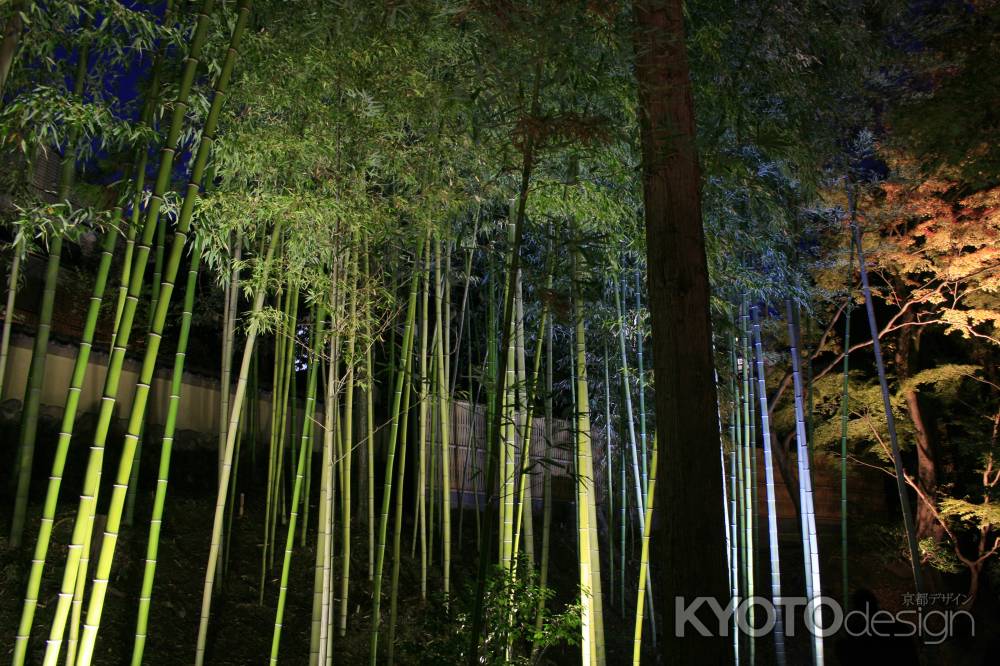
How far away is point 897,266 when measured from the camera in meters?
9.83

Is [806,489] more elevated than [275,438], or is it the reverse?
[275,438]

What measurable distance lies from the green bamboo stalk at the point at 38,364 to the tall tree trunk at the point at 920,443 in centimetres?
1012

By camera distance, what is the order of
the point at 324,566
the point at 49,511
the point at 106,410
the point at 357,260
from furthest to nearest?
1. the point at 357,260
2. the point at 324,566
3. the point at 49,511
4. the point at 106,410

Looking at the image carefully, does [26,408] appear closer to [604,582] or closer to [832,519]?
[604,582]

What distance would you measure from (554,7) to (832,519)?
12832 millimetres

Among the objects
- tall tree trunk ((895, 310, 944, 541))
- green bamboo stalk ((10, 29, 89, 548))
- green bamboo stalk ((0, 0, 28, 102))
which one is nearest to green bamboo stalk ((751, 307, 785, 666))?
green bamboo stalk ((10, 29, 89, 548))

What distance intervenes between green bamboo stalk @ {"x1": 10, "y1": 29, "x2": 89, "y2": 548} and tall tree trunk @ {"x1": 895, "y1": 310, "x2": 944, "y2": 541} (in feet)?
33.2

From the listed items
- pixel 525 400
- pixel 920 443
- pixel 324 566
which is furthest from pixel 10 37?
pixel 920 443

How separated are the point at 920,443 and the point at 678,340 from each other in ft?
30.7

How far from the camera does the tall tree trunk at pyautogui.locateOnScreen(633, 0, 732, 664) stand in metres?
2.83

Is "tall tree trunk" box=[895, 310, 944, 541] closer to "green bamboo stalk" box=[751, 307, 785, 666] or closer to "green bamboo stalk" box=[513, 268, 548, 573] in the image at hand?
"green bamboo stalk" box=[751, 307, 785, 666]

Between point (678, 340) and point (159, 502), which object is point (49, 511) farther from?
point (678, 340)

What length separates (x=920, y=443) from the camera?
34.9ft

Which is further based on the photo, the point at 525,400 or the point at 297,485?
the point at 525,400
